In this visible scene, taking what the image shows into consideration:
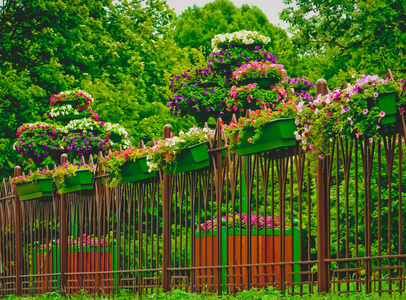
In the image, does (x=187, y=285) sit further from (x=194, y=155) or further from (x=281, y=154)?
(x=281, y=154)

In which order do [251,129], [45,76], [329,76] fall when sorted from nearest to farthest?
[251,129] < [45,76] < [329,76]

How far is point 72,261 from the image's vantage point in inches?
403

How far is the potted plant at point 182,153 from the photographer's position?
23.2ft

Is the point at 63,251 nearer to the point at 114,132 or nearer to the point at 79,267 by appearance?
the point at 79,267

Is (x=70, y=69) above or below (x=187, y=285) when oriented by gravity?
above

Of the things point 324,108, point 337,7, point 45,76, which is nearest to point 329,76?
point 337,7

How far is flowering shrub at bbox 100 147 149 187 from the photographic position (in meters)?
8.29

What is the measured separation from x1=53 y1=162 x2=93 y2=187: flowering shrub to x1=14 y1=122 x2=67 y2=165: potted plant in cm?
453

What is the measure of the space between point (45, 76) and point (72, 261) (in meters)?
13.3

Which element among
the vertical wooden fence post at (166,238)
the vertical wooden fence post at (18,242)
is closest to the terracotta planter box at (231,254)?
the vertical wooden fence post at (166,238)

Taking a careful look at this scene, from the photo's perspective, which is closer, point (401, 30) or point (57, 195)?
point (57, 195)

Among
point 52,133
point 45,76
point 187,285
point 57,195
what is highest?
point 45,76

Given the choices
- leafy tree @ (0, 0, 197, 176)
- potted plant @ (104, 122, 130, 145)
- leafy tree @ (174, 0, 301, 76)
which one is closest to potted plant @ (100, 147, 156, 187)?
potted plant @ (104, 122, 130, 145)

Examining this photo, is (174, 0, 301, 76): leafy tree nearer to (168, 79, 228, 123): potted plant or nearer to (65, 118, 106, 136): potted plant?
(65, 118, 106, 136): potted plant
